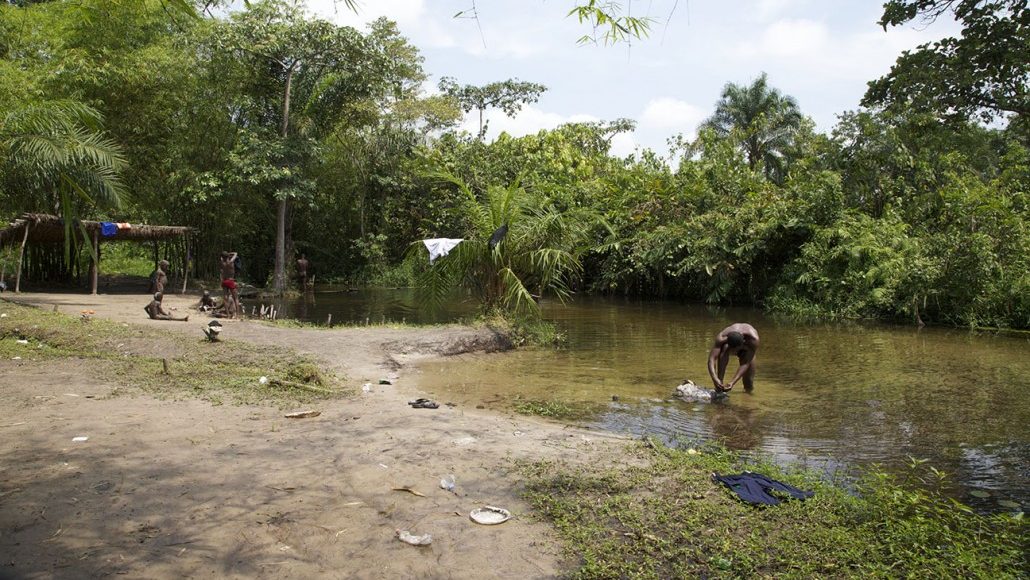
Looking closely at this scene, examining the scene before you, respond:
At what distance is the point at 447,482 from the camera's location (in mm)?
4703

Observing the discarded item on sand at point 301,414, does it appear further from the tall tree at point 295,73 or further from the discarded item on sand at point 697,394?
the tall tree at point 295,73

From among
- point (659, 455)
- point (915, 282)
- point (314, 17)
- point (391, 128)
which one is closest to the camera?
point (659, 455)

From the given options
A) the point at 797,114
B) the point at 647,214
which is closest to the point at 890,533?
the point at 647,214

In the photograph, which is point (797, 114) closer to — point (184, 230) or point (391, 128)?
point (391, 128)

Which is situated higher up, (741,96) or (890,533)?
(741,96)

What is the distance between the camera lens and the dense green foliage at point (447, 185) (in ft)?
50.5

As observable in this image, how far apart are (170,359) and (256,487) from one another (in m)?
5.49

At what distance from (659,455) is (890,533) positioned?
5.99ft

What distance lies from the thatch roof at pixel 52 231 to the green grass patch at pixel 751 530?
14633 mm

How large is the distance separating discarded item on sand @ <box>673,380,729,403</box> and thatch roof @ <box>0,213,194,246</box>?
43.6 ft

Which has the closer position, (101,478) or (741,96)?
(101,478)

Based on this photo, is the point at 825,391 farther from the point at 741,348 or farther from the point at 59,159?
the point at 59,159

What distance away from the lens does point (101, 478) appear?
4.47 meters

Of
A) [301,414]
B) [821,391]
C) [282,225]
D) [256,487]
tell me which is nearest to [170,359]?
[301,414]
